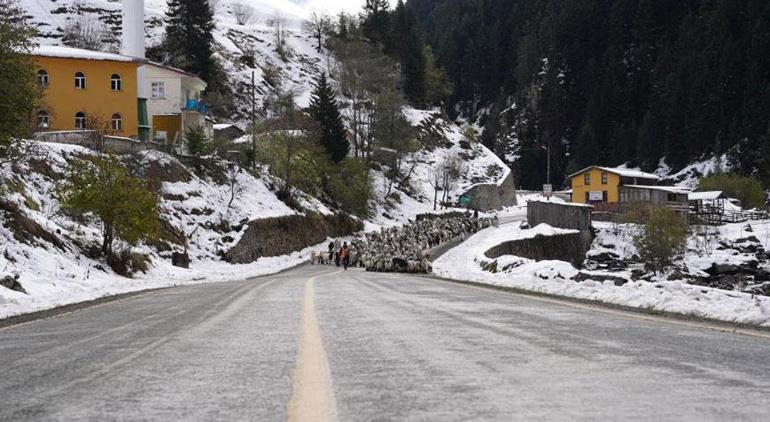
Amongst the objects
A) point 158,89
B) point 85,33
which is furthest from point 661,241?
point 85,33

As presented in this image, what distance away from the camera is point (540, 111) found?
16325 cm

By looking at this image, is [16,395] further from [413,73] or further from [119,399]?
[413,73]

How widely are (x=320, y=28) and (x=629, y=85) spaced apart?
223 ft

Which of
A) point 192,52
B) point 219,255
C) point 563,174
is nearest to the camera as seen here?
point 219,255

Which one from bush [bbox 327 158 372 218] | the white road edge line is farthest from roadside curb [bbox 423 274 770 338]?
bush [bbox 327 158 372 218]

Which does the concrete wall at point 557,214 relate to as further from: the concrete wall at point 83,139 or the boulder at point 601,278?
the boulder at point 601,278

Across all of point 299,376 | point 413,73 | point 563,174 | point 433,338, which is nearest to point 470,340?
point 433,338

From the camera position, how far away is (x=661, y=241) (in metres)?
49.1

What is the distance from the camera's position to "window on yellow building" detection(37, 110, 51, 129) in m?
47.4

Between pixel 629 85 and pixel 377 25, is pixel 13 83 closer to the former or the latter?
pixel 377 25

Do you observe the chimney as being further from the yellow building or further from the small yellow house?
the small yellow house

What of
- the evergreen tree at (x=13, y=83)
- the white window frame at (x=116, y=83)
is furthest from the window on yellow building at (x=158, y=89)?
the evergreen tree at (x=13, y=83)

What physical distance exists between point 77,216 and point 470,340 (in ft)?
94.5

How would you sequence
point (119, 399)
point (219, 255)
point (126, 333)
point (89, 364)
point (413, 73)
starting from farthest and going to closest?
point (413, 73) → point (219, 255) → point (126, 333) → point (89, 364) → point (119, 399)
